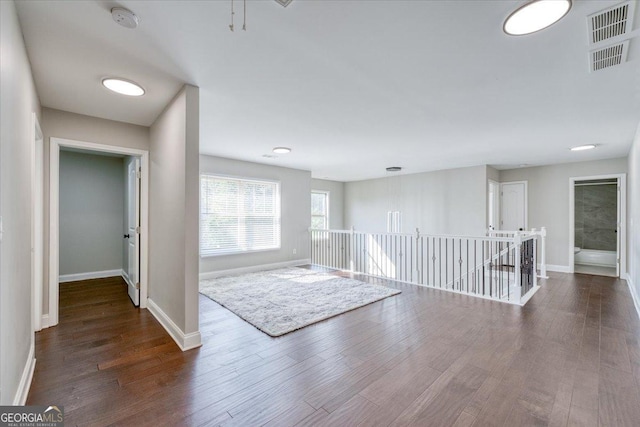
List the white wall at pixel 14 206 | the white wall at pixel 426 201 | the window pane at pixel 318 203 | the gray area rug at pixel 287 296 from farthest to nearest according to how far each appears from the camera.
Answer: the window pane at pixel 318 203
the white wall at pixel 426 201
the gray area rug at pixel 287 296
the white wall at pixel 14 206

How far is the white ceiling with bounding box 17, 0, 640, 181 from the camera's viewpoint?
1629 millimetres

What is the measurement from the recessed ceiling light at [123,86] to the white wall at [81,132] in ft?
3.15

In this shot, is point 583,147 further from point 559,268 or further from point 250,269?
point 250,269

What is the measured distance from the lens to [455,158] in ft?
18.7

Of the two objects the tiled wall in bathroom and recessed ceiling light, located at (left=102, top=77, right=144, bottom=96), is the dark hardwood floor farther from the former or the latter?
the tiled wall in bathroom

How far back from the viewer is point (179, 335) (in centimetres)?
263

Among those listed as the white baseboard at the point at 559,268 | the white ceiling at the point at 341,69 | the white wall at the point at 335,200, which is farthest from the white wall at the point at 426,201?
the white ceiling at the point at 341,69

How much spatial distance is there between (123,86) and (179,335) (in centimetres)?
234

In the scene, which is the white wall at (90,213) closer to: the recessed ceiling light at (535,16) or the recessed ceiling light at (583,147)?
the recessed ceiling light at (535,16)

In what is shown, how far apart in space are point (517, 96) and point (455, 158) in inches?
123

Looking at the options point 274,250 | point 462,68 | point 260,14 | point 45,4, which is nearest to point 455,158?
point 462,68

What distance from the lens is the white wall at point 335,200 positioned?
8963 millimetres

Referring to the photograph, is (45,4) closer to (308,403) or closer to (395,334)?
(308,403)

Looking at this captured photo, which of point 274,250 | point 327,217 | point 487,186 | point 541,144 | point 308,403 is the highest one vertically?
point 541,144
